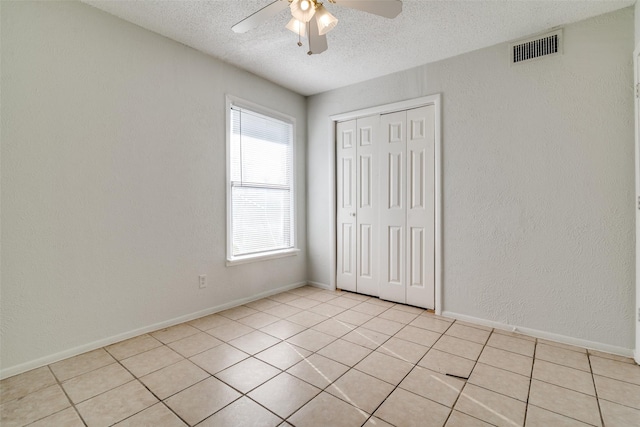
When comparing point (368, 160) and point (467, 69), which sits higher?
point (467, 69)

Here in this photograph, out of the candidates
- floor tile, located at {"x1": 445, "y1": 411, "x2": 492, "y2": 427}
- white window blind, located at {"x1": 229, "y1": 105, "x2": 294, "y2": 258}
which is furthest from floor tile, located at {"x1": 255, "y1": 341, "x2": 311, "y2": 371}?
white window blind, located at {"x1": 229, "y1": 105, "x2": 294, "y2": 258}

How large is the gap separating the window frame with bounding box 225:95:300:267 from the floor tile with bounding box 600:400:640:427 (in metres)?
3.02

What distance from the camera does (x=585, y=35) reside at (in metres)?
2.47

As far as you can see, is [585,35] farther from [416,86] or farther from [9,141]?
[9,141]

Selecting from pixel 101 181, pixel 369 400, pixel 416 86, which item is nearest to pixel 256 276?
pixel 101 181

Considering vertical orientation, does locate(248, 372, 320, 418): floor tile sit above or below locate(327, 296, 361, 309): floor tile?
below

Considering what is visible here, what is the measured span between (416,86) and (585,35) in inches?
54.5

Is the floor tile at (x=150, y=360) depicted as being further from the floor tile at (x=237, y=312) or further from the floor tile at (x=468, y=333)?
the floor tile at (x=468, y=333)

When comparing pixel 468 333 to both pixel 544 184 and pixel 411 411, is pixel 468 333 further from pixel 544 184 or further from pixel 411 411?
pixel 544 184

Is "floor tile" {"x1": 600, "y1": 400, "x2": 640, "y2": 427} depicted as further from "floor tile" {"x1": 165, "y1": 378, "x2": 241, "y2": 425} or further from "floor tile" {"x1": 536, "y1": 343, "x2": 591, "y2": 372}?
"floor tile" {"x1": 165, "y1": 378, "x2": 241, "y2": 425}

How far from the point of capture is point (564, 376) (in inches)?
79.9

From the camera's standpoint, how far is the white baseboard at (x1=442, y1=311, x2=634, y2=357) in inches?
92.1

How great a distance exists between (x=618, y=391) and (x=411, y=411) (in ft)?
4.34

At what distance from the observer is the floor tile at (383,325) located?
9.13 ft
